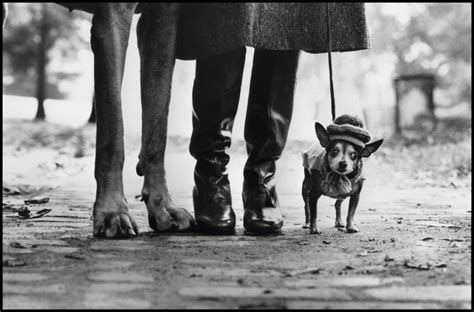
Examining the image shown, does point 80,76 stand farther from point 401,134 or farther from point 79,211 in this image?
point 79,211

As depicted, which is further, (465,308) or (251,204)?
(251,204)

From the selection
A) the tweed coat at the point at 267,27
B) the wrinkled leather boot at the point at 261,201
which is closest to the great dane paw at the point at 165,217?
the wrinkled leather boot at the point at 261,201

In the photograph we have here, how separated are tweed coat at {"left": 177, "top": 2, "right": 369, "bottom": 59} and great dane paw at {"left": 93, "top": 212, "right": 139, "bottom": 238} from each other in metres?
0.85

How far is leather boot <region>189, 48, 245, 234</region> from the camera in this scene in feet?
11.0

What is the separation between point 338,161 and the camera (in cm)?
311

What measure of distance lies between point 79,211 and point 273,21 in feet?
5.18

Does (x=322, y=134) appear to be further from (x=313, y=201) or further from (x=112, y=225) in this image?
(x=112, y=225)

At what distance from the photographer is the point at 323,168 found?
3219mm

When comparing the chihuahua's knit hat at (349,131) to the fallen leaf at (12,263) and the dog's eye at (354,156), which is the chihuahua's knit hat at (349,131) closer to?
the dog's eye at (354,156)

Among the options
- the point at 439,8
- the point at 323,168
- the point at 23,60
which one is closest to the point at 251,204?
the point at 323,168

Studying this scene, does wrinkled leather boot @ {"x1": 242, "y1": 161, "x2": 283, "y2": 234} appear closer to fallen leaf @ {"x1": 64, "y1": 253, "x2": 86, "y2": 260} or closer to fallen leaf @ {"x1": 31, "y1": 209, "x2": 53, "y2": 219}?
fallen leaf @ {"x1": 64, "y1": 253, "x2": 86, "y2": 260}

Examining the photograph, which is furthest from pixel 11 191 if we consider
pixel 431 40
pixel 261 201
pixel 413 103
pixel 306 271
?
pixel 431 40

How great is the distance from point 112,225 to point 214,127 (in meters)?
0.71

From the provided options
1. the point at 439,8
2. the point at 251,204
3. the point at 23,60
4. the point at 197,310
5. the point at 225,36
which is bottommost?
the point at 197,310
